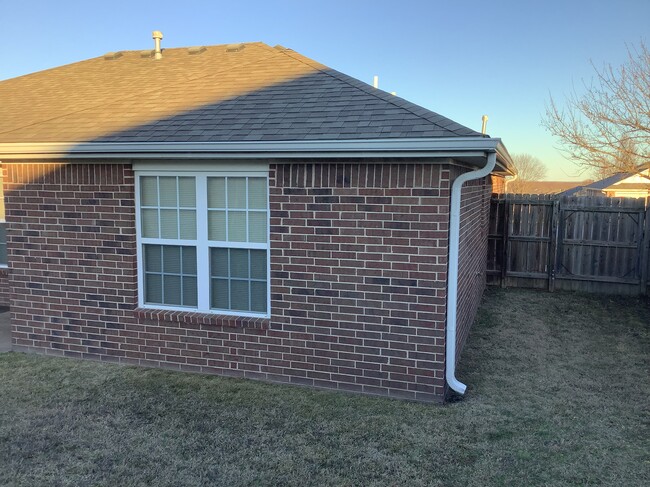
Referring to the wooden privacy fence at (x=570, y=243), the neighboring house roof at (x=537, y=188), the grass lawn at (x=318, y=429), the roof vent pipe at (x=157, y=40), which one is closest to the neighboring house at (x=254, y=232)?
the grass lawn at (x=318, y=429)

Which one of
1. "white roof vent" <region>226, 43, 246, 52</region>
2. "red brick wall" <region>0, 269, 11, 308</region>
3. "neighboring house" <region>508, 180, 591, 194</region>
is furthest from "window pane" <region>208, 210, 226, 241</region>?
"neighboring house" <region>508, 180, 591, 194</region>

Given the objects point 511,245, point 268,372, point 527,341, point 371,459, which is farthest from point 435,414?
point 511,245

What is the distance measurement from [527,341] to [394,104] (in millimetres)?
4013

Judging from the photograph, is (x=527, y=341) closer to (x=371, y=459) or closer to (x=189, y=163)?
(x=371, y=459)

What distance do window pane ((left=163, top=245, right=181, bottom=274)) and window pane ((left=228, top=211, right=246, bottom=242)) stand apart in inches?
27.6

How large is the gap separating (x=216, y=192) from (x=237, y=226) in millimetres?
443

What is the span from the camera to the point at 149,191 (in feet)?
19.7

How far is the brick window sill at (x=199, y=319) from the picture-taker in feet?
18.9

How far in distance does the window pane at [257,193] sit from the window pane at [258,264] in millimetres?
504

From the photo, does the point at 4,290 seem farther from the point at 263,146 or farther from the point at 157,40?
the point at 263,146

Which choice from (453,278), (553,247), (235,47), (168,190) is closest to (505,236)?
(553,247)

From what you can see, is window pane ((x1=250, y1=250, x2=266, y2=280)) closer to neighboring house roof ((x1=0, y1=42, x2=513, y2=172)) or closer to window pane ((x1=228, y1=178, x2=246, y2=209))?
window pane ((x1=228, y1=178, x2=246, y2=209))

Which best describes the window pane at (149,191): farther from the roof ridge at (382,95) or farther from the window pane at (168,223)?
the roof ridge at (382,95)

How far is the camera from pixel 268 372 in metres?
5.78
